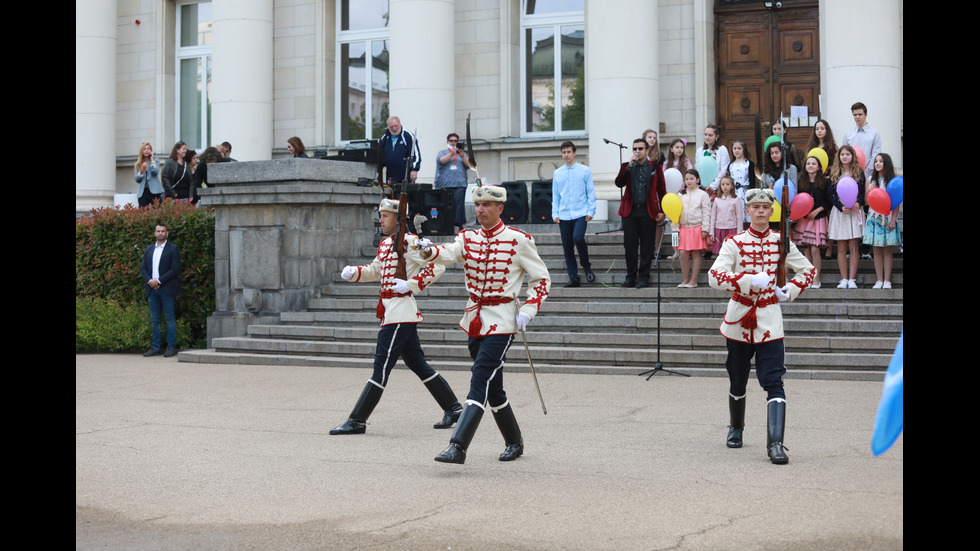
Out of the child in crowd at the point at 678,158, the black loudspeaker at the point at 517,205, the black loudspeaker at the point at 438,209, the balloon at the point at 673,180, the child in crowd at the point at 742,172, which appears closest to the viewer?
the child in crowd at the point at 742,172

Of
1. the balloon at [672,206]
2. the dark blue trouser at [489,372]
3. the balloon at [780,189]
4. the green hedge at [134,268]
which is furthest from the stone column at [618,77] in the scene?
the dark blue trouser at [489,372]

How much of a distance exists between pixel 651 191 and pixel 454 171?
4.53m

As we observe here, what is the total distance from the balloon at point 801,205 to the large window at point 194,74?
17.5m

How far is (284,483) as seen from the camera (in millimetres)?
7332

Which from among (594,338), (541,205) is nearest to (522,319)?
(594,338)

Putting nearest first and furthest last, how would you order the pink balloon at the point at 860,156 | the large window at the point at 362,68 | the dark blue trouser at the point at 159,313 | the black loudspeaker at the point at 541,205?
the pink balloon at the point at 860,156, the dark blue trouser at the point at 159,313, the black loudspeaker at the point at 541,205, the large window at the point at 362,68

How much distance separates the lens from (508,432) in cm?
802

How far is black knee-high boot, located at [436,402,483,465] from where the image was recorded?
758 cm

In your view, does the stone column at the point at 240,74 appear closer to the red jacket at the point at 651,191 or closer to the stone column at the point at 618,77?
the stone column at the point at 618,77

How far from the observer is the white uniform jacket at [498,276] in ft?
26.4

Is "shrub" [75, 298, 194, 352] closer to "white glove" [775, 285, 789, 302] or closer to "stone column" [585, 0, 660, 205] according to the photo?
"stone column" [585, 0, 660, 205]

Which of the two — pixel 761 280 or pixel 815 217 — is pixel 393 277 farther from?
pixel 815 217

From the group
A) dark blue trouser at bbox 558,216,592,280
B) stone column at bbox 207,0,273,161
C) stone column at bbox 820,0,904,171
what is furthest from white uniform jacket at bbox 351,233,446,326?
stone column at bbox 207,0,273,161

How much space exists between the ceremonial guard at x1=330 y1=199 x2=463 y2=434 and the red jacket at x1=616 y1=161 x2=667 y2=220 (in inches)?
232
